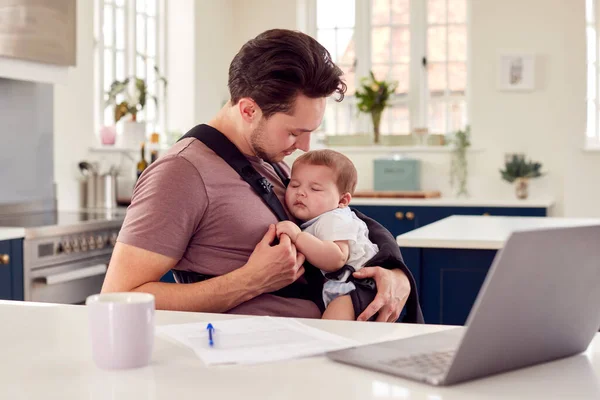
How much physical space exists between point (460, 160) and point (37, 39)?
3.32 m

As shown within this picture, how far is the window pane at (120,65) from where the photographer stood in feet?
18.4

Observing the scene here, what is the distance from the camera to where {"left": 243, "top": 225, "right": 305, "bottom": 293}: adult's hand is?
1.93 metres

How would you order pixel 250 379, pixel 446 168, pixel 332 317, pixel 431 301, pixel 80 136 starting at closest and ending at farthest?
pixel 250 379 → pixel 332 317 → pixel 431 301 → pixel 80 136 → pixel 446 168

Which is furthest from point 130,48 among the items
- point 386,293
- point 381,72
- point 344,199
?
point 386,293

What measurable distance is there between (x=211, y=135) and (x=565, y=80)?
441cm

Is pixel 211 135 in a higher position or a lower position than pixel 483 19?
lower

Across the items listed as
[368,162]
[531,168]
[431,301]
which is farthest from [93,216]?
[531,168]

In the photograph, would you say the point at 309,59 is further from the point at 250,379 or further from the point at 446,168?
the point at 446,168

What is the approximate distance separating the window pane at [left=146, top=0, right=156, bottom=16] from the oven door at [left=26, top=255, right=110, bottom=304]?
100 inches

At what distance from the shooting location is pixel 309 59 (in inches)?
79.8

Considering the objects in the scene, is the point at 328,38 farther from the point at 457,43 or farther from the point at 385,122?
the point at 457,43

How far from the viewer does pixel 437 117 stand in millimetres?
6492

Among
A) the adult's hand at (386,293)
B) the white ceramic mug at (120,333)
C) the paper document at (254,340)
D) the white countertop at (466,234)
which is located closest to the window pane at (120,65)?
the white countertop at (466,234)

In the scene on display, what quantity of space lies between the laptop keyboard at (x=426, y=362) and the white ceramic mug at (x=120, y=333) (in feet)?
1.12
